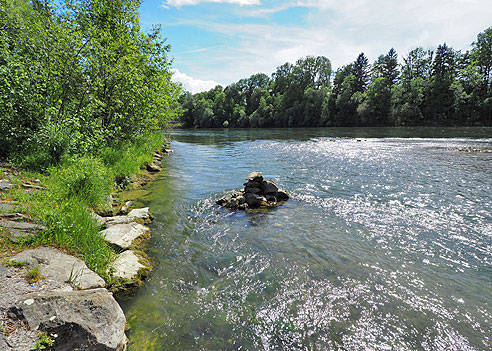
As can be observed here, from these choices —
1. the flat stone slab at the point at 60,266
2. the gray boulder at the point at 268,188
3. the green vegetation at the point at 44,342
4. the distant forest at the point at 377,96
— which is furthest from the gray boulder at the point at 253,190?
the distant forest at the point at 377,96

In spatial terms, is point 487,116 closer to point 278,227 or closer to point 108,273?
point 278,227

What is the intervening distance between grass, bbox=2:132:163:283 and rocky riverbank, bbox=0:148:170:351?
22cm

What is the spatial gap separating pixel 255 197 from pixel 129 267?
6299 millimetres

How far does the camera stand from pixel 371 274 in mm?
6152

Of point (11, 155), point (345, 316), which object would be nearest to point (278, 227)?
point (345, 316)

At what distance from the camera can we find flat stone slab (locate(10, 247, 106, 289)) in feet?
13.3

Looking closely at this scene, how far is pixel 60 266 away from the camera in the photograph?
4305mm

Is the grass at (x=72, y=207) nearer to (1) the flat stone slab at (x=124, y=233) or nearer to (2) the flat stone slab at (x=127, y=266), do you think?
(2) the flat stone slab at (x=127, y=266)

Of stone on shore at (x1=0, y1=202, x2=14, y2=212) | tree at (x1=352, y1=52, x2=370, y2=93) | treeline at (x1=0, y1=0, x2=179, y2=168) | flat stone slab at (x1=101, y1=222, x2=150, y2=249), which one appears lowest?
flat stone slab at (x1=101, y1=222, x2=150, y2=249)

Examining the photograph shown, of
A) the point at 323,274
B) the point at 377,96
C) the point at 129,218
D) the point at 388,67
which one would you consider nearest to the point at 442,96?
the point at 377,96

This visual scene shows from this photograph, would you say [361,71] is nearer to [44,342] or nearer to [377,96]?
[377,96]

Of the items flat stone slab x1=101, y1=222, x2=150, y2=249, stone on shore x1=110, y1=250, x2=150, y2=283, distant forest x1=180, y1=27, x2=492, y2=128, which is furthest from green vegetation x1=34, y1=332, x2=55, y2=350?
distant forest x1=180, y1=27, x2=492, y2=128

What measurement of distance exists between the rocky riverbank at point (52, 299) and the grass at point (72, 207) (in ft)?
0.72

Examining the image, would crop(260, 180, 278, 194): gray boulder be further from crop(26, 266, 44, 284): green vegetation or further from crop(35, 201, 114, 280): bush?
crop(26, 266, 44, 284): green vegetation
